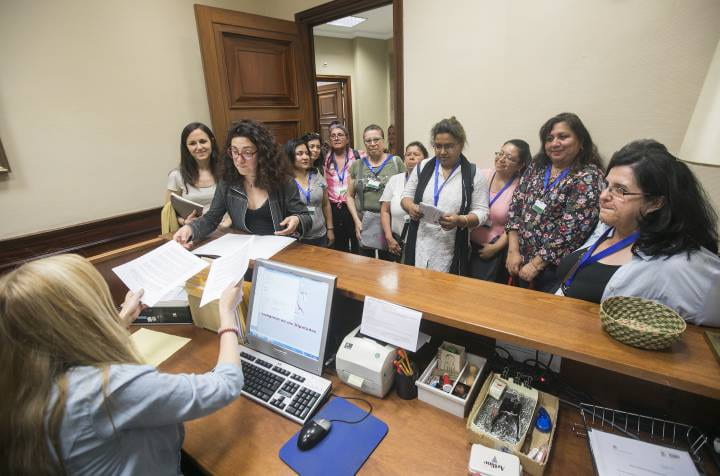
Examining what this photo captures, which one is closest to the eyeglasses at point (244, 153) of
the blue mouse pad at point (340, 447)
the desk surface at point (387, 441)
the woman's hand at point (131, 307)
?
the woman's hand at point (131, 307)

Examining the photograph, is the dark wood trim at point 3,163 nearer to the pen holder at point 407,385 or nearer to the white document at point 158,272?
the white document at point 158,272

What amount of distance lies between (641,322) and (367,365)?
0.75 m

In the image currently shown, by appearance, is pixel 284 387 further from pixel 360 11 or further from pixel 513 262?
pixel 360 11

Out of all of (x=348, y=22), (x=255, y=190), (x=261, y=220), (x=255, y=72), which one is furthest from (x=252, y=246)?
(x=348, y=22)

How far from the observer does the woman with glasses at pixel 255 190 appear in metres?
1.74

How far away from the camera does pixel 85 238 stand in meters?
2.60

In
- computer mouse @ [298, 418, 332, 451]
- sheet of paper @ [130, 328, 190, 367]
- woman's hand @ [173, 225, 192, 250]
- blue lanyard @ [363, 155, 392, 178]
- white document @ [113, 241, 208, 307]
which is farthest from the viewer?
blue lanyard @ [363, 155, 392, 178]

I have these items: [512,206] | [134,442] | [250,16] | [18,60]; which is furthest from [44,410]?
[250,16]

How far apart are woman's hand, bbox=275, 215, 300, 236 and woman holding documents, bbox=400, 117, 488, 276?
71cm

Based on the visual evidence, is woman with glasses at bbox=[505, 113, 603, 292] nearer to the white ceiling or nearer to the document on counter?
the document on counter

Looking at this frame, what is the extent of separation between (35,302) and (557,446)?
125 cm

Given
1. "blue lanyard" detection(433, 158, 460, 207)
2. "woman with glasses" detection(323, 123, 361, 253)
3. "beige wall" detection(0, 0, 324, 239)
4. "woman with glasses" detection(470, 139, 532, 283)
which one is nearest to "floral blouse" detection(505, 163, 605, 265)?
"woman with glasses" detection(470, 139, 532, 283)

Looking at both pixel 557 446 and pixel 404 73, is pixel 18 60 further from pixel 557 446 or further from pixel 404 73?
pixel 557 446

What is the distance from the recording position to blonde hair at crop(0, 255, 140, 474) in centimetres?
65
